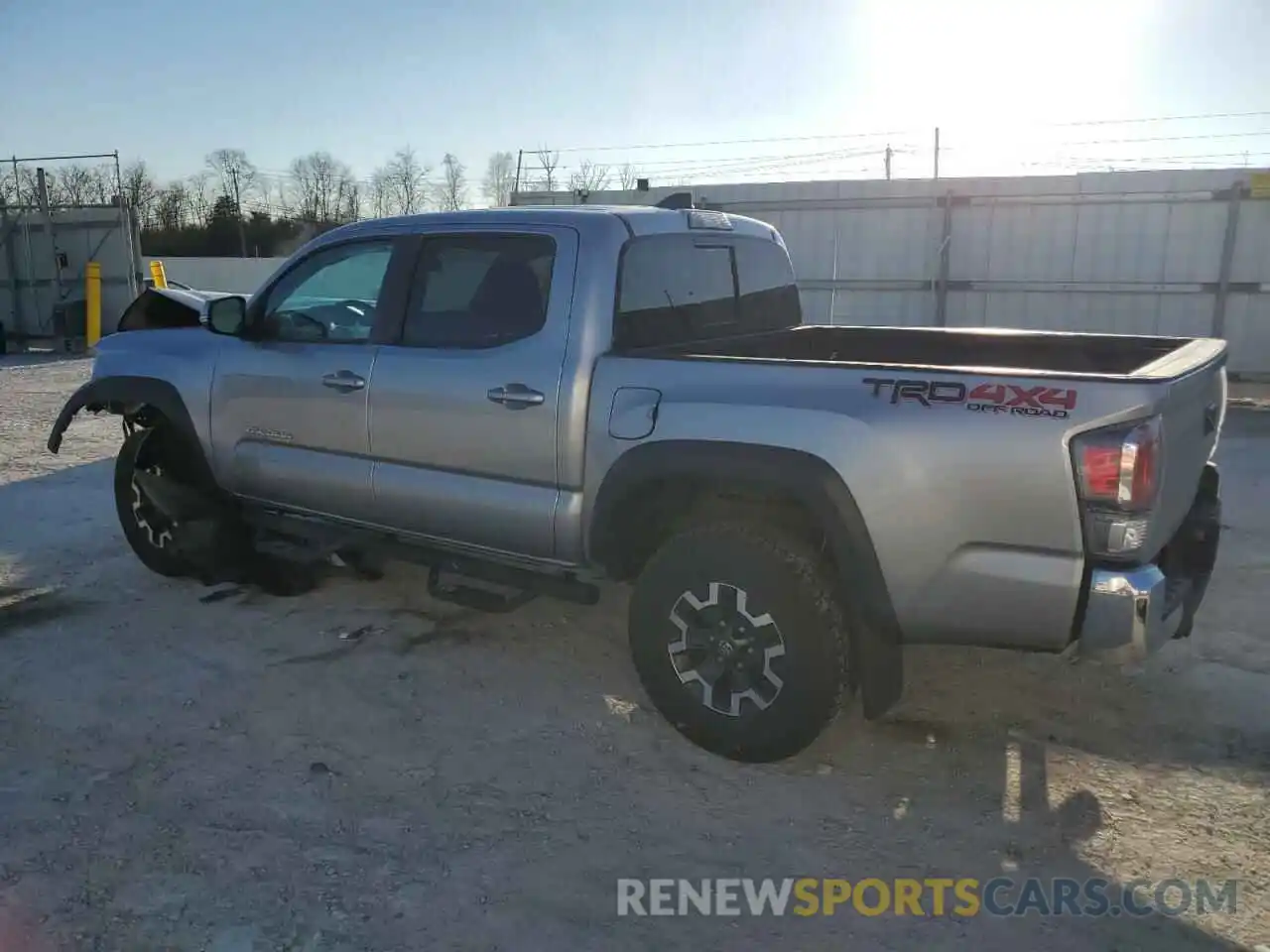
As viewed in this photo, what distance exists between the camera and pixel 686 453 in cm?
342

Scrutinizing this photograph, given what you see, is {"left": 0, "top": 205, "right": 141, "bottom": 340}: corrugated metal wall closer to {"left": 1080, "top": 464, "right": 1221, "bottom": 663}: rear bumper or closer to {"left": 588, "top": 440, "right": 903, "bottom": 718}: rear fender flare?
{"left": 588, "top": 440, "right": 903, "bottom": 718}: rear fender flare

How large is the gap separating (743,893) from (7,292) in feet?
64.2

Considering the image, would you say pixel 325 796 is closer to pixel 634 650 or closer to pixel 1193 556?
pixel 634 650

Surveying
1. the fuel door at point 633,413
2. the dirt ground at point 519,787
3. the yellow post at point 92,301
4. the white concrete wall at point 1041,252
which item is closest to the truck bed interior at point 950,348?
the fuel door at point 633,413

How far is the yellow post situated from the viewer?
16719 millimetres

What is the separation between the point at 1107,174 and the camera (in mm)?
11742

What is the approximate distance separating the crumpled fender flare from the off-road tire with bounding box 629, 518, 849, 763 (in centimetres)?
276

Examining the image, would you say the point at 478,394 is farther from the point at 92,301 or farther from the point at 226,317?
the point at 92,301

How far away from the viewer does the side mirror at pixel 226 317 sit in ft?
15.8

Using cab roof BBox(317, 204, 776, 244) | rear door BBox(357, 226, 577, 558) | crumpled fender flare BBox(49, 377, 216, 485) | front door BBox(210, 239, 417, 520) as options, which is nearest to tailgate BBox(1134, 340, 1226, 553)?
cab roof BBox(317, 204, 776, 244)

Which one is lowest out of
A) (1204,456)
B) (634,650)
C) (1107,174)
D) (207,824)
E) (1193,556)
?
(207,824)

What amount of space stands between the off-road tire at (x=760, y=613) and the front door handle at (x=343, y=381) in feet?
5.31

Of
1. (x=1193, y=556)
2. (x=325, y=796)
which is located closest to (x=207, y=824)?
(x=325, y=796)

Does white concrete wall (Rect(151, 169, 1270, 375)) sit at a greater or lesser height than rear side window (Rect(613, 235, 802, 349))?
greater
